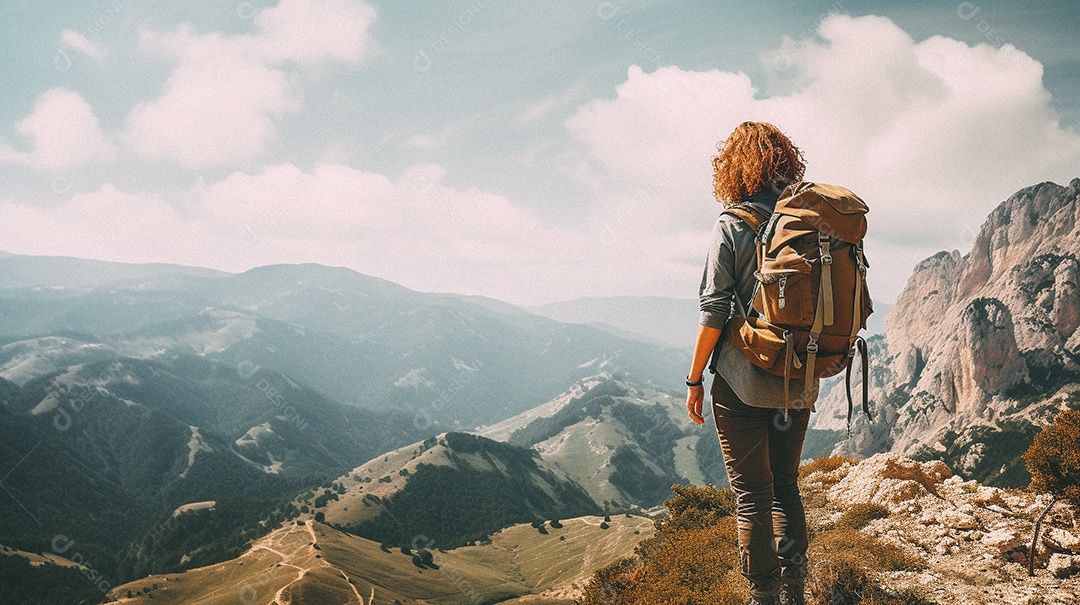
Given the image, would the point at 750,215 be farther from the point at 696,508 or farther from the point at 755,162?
the point at 696,508

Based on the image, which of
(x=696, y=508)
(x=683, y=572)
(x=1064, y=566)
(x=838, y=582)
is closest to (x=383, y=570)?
(x=696, y=508)

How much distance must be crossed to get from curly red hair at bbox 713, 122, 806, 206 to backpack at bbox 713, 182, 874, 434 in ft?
1.56

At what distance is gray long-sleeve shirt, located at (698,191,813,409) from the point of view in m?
4.52

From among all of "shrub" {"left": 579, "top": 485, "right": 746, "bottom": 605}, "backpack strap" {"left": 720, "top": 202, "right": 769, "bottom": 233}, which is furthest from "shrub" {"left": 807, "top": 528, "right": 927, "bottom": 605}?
"backpack strap" {"left": 720, "top": 202, "right": 769, "bottom": 233}

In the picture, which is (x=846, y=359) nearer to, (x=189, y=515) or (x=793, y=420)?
(x=793, y=420)

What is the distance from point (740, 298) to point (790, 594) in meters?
3.45

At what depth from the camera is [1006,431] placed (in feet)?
541

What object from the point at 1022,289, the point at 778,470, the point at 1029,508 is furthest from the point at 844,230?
the point at 1022,289

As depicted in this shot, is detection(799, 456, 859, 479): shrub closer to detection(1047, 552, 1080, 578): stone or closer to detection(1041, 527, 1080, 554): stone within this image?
detection(1041, 527, 1080, 554): stone

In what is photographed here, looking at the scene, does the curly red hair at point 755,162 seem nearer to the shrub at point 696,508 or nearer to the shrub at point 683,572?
the shrub at point 683,572

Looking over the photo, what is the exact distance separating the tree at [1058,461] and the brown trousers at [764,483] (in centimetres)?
957

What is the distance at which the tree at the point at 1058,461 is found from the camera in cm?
1094

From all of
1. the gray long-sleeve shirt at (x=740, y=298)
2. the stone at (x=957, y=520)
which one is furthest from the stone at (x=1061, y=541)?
the gray long-sleeve shirt at (x=740, y=298)

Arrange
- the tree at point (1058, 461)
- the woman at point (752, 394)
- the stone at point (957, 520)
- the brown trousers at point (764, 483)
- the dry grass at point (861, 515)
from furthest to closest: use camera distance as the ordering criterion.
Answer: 1. the dry grass at point (861, 515)
2. the stone at point (957, 520)
3. the tree at point (1058, 461)
4. the brown trousers at point (764, 483)
5. the woman at point (752, 394)
